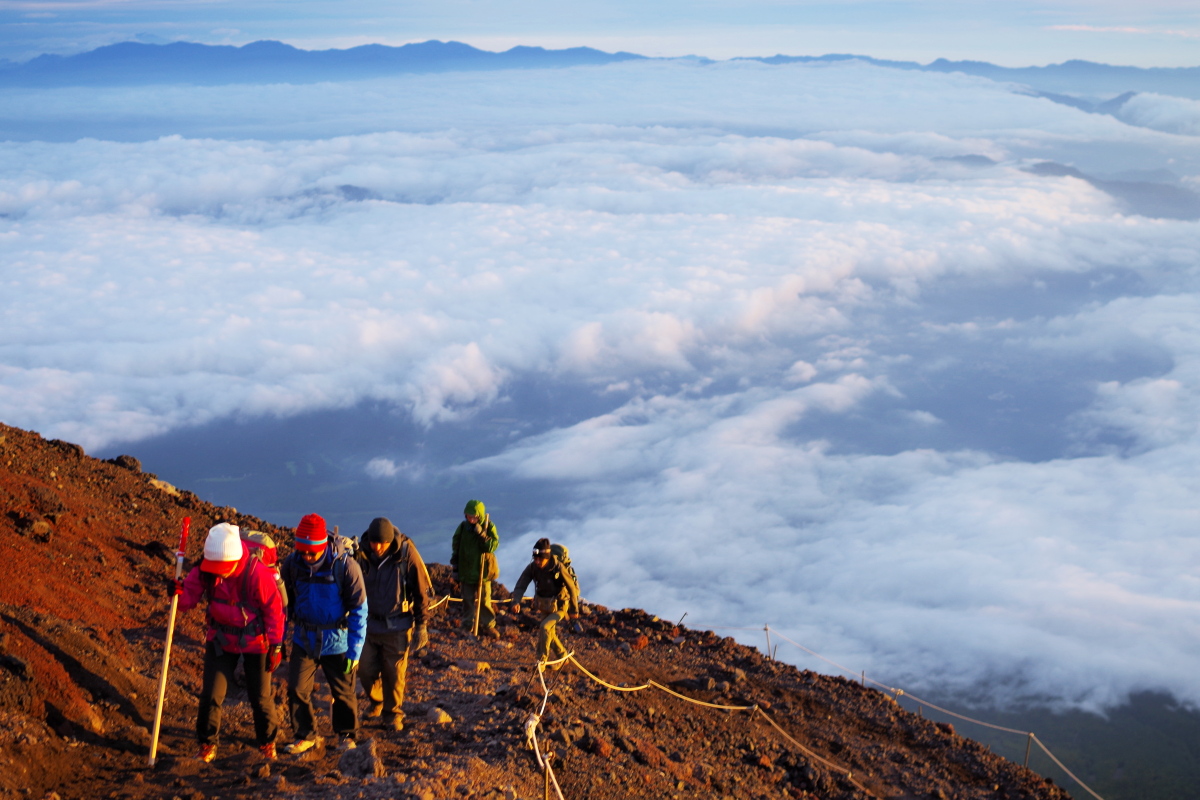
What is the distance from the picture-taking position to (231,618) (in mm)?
5746

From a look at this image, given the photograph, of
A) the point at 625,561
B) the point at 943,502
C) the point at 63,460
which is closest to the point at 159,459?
the point at 625,561


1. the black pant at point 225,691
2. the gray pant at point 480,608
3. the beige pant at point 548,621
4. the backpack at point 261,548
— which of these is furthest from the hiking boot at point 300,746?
the gray pant at point 480,608

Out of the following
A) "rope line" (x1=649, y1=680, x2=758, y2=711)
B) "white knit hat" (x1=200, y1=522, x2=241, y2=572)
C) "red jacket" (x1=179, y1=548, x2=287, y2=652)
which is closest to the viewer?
"white knit hat" (x1=200, y1=522, x2=241, y2=572)

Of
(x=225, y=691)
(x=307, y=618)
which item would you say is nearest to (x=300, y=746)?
(x=225, y=691)

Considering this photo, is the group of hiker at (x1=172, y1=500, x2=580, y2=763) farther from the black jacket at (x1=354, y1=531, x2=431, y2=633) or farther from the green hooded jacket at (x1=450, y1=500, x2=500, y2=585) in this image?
the green hooded jacket at (x1=450, y1=500, x2=500, y2=585)

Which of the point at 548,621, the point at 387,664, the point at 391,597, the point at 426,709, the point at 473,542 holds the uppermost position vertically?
the point at 473,542

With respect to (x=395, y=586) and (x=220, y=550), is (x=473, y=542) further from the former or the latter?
(x=220, y=550)

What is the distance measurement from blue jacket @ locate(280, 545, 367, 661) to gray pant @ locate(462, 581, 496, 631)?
4463 millimetres

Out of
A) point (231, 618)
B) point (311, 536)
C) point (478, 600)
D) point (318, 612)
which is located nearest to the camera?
point (231, 618)

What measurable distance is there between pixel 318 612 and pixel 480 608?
499 centimetres

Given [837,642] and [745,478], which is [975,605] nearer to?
[837,642]

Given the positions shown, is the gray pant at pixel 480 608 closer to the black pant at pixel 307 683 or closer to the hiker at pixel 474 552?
the hiker at pixel 474 552

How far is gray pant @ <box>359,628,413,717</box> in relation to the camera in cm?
700

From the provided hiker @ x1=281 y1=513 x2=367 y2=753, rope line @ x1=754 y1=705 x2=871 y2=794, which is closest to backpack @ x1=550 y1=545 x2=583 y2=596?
rope line @ x1=754 y1=705 x2=871 y2=794
